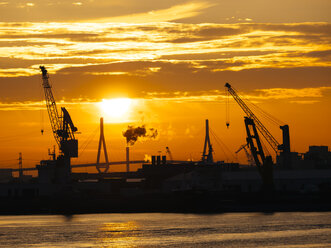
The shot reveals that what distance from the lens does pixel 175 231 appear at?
10956 centimetres

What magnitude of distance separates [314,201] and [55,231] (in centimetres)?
7291

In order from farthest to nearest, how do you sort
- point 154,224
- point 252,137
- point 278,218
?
A: point 252,137 → point 278,218 → point 154,224

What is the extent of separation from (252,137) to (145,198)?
3379 cm

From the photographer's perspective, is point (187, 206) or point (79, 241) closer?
point (79, 241)

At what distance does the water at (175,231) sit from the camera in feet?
318

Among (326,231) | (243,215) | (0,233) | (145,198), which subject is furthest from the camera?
(145,198)

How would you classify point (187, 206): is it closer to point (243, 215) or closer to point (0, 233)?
point (243, 215)

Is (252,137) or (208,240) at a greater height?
(252,137)

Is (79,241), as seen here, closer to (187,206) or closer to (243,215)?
(243,215)

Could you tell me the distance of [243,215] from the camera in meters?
140

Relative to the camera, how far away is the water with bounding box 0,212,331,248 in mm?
96812

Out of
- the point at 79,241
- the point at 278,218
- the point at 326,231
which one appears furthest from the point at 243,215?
the point at 79,241

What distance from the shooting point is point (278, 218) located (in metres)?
130

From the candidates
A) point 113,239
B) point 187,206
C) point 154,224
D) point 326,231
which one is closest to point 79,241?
point 113,239
